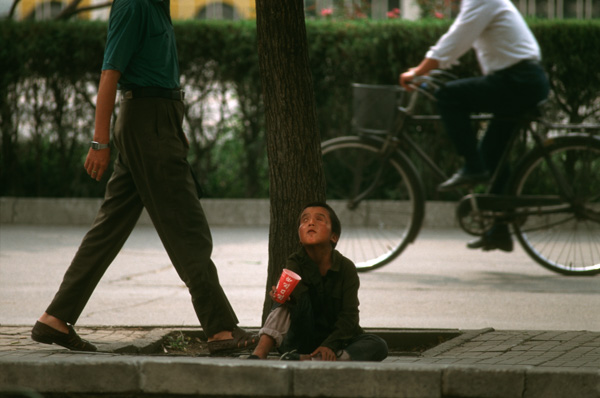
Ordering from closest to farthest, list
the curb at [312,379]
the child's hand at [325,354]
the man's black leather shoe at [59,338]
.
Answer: the curb at [312,379] → the child's hand at [325,354] → the man's black leather shoe at [59,338]

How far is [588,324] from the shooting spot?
537cm

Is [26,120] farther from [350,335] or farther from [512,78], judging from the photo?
[350,335]

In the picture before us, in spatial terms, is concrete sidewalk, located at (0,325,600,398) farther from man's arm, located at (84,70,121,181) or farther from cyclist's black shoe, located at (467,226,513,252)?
cyclist's black shoe, located at (467,226,513,252)

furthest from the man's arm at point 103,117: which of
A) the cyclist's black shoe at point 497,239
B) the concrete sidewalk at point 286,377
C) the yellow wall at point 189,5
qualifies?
the yellow wall at point 189,5

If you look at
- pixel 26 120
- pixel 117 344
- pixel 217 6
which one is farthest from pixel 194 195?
pixel 217 6

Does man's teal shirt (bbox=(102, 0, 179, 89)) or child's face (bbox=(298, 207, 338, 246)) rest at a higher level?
man's teal shirt (bbox=(102, 0, 179, 89))

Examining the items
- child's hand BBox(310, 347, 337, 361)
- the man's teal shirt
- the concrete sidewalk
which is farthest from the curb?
the man's teal shirt

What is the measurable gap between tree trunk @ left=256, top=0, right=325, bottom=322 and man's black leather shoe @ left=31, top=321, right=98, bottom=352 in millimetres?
874

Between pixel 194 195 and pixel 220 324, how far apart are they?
572 millimetres

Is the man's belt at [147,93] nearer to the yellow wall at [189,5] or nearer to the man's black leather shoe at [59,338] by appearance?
the man's black leather shoe at [59,338]

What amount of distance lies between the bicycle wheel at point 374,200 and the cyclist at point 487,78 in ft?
1.31

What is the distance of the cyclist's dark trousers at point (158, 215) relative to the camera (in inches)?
171

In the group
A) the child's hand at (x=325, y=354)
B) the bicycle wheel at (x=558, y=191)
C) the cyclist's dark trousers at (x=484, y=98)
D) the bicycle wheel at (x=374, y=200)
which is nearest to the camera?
the child's hand at (x=325, y=354)

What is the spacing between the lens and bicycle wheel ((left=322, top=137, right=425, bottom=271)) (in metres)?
7.23
